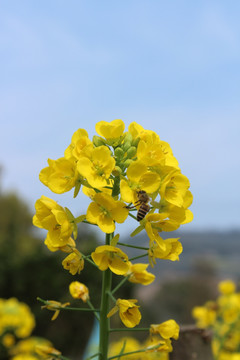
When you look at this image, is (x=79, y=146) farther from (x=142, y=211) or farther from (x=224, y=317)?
(x=224, y=317)

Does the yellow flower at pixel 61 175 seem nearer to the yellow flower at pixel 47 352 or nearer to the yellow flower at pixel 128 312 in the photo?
the yellow flower at pixel 128 312

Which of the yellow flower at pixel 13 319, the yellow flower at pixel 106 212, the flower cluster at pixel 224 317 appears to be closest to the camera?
the yellow flower at pixel 106 212

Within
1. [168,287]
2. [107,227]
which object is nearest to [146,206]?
[107,227]

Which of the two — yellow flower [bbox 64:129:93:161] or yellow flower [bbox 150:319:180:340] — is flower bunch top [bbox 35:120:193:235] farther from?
yellow flower [bbox 150:319:180:340]

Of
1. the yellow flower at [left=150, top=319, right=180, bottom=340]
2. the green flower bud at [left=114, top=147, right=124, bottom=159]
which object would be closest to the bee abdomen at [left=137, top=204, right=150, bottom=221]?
the green flower bud at [left=114, top=147, right=124, bottom=159]

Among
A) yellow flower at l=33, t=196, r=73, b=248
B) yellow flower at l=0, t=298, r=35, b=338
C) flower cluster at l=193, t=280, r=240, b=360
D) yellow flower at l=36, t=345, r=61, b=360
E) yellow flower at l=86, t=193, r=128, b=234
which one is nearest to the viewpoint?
yellow flower at l=86, t=193, r=128, b=234

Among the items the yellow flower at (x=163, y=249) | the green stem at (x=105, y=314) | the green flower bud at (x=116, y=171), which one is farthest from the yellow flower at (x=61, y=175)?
the yellow flower at (x=163, y=249)
